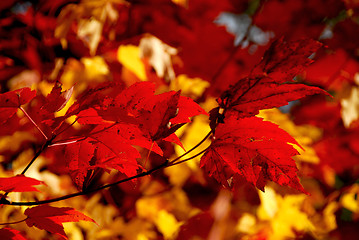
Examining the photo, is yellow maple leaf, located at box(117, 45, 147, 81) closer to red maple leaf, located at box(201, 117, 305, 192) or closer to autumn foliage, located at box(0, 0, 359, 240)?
autumn foliage, located at box(0, 0, 359, 240)

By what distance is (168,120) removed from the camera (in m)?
Result: 0.45

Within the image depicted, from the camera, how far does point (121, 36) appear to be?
1545 millimetres

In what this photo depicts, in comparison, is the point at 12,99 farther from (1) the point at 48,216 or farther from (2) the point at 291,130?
(2) the point at 291,130

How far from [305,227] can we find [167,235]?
749mm

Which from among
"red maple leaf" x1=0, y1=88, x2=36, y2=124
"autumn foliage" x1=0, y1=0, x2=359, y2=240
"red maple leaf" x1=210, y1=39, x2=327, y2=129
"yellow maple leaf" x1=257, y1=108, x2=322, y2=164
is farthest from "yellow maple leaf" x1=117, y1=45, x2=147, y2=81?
"red maple leaf" x1=210, y1=39, x2=327, y2=129

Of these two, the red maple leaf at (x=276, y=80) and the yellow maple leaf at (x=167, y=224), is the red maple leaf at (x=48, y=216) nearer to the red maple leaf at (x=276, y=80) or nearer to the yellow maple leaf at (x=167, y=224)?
the red maple leaf at (x=276, y=80)

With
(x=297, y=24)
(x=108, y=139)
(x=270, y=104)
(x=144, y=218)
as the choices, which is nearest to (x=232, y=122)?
(x=270, y=104)

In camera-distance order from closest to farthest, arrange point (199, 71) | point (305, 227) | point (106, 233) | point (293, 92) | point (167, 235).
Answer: point (293, 92) < point (106, 233) < point (167, 235) < point (305, 227) < point (199, 71)

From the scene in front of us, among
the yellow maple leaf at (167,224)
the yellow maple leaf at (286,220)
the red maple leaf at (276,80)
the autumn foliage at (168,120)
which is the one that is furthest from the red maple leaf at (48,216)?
the yellow maple leaf at (286,220)

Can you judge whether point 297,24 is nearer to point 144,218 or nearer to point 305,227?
point 305,227

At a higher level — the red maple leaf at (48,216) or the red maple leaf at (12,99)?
the red maple leaf at (12,99)

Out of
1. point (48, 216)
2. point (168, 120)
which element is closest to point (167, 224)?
point (48, 216)

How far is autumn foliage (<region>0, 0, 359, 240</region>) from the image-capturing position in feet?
1.60

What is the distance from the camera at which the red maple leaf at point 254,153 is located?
49 centimetres
